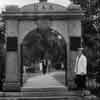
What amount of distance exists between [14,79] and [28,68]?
6.19 m

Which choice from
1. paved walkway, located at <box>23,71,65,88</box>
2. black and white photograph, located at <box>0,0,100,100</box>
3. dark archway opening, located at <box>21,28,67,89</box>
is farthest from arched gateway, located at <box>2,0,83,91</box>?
dark archway opening, located at <box>21,28,67,89</box>

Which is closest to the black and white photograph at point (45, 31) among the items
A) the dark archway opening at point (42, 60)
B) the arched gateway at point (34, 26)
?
the arched gateway at point (34, 26)

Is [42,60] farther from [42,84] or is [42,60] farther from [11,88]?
[11,88]

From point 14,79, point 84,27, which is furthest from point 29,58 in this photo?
point 14,79

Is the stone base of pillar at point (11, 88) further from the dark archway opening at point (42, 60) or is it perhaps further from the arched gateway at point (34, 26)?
the dark archway opening at point (42, 60)

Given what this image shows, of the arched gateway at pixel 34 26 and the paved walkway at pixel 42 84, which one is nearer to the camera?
the arched gateway at pixel 34 26

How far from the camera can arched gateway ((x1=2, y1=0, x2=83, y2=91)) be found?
8.66 metres

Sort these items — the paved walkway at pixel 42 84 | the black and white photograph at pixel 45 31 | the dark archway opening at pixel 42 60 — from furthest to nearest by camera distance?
the dark archway opening at pixel 42 60 → the paved walkway at pixel 42 84 → the black and white photograph at pixel 45 31

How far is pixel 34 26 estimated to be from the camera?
887 centimetres

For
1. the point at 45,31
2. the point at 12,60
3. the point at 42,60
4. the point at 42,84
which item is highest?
the point at 45,31

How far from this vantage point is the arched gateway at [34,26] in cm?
866

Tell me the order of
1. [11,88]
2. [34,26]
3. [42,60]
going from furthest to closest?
[42,60]
[34,26]
[11,88]

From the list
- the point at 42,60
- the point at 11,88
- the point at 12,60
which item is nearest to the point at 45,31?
the point at 12,60

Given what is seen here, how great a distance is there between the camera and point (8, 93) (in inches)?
317
